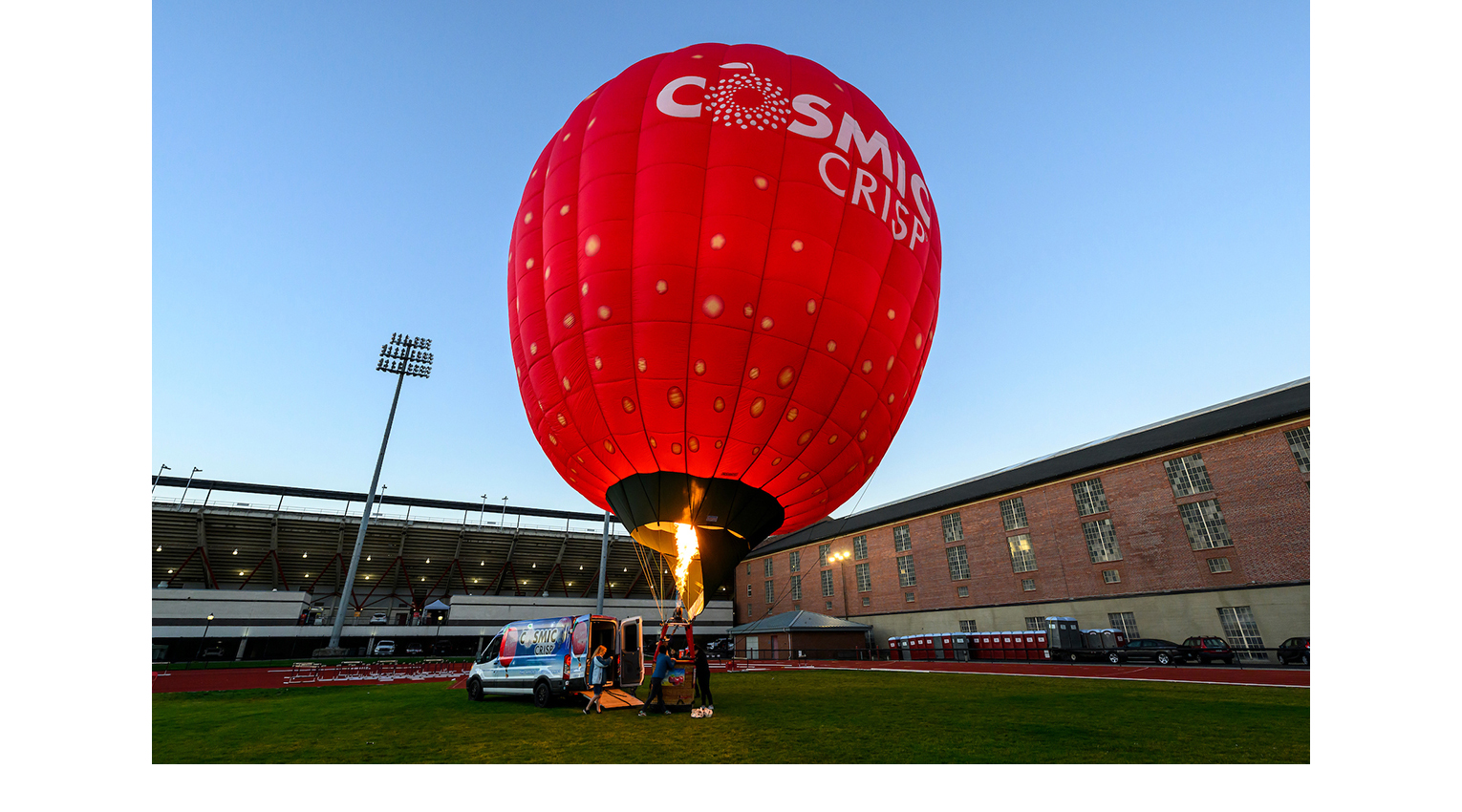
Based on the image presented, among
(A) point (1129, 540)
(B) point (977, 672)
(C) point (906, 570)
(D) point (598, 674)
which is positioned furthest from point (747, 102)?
(C) point (906, 570)

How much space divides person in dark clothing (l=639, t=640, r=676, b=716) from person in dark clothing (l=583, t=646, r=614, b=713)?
128 centimetres

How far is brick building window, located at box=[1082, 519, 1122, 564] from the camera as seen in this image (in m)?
34.0

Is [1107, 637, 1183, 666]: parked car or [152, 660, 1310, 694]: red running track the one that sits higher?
[152, 660, 1310, 694]: red running track

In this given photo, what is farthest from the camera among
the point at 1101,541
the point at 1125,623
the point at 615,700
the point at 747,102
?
the point at 1101,541

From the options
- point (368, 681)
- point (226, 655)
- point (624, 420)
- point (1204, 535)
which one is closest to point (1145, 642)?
point (1204, 535)

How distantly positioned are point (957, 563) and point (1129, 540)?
11.4m

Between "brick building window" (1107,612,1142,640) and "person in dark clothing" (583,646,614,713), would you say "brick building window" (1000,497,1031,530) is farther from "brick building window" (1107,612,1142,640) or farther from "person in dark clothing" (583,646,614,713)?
"person in dark clothing" (583,646,614,713)

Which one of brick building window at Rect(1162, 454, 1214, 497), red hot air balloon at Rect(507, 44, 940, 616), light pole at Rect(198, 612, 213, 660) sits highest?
red hot air balloon at Rect(507, 44, 940, 616)

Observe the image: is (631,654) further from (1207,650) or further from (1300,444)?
(1300,444)

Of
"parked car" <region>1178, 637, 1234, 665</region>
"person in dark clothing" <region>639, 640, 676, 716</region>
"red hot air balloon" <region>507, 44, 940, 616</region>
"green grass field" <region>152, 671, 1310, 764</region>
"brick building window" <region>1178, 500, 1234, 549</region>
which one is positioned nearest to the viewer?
"green grass field" <region>152, 671, 1310, 764</region>

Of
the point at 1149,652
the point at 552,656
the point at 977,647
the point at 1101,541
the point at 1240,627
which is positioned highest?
the point at 552,656

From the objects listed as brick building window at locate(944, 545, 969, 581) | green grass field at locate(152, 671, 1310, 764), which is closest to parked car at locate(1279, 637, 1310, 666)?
green grass field at locate(152, 671, 1310, 764)

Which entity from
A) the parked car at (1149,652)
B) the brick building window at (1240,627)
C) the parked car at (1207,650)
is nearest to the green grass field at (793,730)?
the parked car at (1207,650)

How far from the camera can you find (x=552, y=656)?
1419cm
